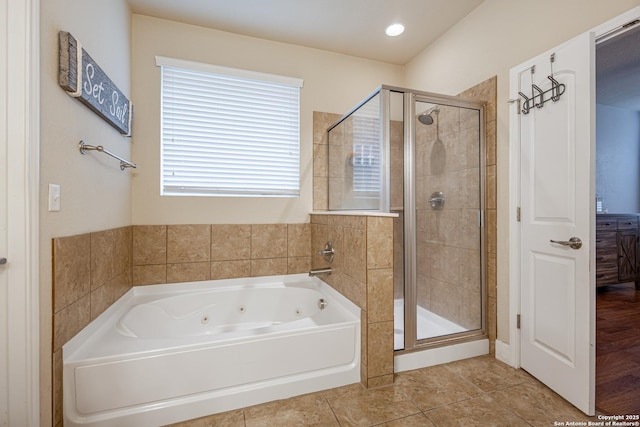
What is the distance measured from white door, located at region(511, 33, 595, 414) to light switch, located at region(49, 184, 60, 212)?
2568 millimetres

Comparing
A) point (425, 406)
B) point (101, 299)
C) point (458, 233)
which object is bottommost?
point (425, 406)

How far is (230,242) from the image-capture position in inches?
95.3

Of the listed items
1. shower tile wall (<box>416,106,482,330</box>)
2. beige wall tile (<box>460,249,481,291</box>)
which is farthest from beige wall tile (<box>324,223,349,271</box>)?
beige wall tile (<box>460,249,481,291</box>)

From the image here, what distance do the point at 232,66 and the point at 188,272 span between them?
1.86 meters

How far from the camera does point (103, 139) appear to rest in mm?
1699

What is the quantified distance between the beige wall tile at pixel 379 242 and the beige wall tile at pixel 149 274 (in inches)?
67.9

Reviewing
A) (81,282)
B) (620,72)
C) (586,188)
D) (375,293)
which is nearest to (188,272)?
(81,282)

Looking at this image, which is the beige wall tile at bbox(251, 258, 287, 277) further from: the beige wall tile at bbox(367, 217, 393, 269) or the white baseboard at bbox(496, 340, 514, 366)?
the white baseboard at bbox(496, 340, 514, 366)

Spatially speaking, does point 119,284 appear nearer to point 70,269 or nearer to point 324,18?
point 70,269

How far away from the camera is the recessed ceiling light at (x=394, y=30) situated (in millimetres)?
2354

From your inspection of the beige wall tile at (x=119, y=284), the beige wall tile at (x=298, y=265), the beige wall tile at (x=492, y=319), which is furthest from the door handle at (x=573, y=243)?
the beige wall tile at (x=119, y=284)

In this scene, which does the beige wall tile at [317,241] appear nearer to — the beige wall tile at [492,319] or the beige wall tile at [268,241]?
the beige wall tile at [268,241]

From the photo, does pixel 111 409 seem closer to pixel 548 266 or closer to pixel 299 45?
pixel 548 266

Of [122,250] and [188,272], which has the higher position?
[122,250]
